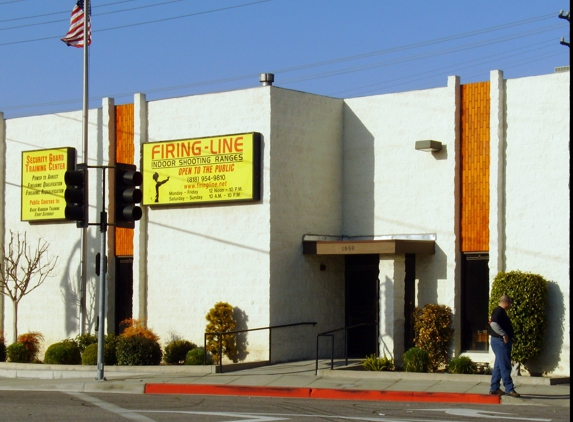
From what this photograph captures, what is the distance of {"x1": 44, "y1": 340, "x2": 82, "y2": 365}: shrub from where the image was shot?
2361cm

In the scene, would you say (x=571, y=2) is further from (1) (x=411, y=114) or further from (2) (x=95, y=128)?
(2) (x=95, y=128)

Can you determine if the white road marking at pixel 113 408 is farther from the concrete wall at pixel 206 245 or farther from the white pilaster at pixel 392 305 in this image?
the white pilaster at pixel 392 305

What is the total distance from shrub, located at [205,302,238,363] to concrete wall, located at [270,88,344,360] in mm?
1044

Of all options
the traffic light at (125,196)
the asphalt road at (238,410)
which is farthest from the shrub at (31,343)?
the traffic light at (125,196)

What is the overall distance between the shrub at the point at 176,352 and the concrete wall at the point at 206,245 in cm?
58

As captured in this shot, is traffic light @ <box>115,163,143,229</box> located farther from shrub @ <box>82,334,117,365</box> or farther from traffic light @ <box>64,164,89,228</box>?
shrub @ <box>82,334,117,365</box>

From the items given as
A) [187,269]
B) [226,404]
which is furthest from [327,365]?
[226,404]

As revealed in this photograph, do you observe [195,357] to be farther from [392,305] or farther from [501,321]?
[501,321]

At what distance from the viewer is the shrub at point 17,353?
2497 centimetres

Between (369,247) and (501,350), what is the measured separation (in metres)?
5.94

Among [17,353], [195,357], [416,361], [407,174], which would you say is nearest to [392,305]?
[416,361]

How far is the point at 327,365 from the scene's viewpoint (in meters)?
22.0

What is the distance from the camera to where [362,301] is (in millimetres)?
24281

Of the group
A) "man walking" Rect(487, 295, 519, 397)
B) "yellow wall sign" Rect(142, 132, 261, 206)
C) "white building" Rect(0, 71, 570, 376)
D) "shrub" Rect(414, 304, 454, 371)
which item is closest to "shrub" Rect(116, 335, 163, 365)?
"white building" Rect(0, 71, 570, 376)
